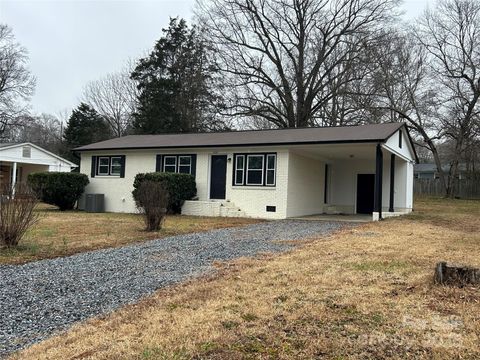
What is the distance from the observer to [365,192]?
2017 cm

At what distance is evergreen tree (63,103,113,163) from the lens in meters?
40.7

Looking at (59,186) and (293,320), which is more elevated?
(59,186)

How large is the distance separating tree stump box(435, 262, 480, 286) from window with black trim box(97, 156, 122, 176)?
16929mm

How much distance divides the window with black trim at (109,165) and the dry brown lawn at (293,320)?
14769mm

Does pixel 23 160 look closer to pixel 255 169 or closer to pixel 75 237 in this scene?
pixel 255 169

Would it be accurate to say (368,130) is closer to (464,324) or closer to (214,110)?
(464,324)

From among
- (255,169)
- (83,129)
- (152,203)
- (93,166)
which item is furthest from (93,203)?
(83,129)

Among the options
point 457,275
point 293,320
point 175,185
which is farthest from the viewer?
point 175,185

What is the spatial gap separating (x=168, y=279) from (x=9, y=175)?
2725 cm

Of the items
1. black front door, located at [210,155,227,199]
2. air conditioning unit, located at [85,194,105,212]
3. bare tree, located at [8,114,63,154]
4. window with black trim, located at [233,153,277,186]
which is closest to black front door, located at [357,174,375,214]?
window with black trim, located at [233,153,277,186]

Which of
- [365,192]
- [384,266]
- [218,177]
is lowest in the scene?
[384,266]

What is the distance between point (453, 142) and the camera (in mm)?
36406

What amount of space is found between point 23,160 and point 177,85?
1435 cm

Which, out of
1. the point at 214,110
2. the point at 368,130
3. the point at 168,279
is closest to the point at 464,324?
the point at 168,279
